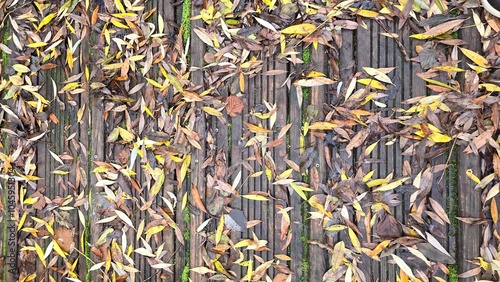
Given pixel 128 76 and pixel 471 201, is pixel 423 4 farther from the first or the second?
pixel 128 76

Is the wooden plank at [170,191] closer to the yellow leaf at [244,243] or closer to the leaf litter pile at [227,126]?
the leaf litter pile at [227,126]

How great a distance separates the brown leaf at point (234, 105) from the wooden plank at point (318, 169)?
229mm

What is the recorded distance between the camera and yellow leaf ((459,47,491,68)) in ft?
3.82

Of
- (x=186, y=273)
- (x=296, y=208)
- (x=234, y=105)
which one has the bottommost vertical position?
(x=186, y=273)

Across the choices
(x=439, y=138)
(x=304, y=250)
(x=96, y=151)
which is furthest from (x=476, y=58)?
(x=96, y=151)

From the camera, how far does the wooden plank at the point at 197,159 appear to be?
1.33 meters

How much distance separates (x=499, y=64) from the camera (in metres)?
1.16

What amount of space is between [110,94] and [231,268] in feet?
2.30

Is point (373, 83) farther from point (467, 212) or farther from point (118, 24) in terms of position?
point (118, 24)

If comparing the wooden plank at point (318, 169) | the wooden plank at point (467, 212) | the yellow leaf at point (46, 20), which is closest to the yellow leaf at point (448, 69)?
the wooden plank at point (467, 212)

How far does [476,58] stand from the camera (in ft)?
3.83

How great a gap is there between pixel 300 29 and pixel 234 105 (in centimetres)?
31

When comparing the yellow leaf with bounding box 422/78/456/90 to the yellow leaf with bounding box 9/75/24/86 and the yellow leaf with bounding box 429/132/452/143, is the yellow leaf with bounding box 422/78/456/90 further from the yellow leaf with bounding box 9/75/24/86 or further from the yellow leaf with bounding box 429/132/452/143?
the yellow leaf with bounding box 9/75/24/86

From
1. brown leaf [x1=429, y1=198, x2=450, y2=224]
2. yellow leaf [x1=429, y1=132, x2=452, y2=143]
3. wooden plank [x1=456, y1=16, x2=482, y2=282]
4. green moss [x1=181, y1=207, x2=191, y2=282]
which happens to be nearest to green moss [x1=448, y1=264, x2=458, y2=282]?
wooden plank [x1=456, y1=16, x2=482, y2=282]
